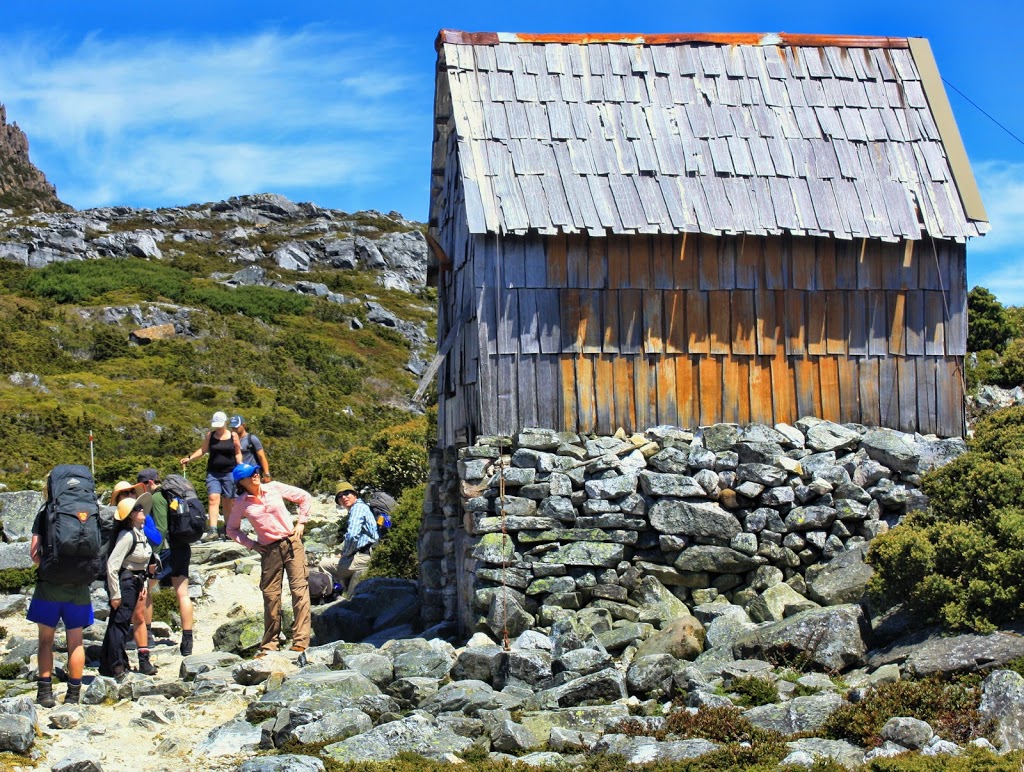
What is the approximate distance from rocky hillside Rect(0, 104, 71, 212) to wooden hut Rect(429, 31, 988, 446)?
72489 millimetres

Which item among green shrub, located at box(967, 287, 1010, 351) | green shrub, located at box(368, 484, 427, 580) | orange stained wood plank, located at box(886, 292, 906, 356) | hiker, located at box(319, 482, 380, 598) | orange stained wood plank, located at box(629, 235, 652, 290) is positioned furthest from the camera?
green shrub, located at box(967, 287, 1010, 351)

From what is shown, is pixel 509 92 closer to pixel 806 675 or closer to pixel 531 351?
pixel 531 351

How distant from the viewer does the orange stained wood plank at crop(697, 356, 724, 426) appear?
13312 mm

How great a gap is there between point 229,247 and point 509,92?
59.8 metres

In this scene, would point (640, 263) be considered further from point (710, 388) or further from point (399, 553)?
point (399, 553)

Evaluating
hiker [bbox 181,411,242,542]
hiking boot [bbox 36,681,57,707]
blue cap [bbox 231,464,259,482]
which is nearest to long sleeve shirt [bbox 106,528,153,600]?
blue cap [bbox 231,464,259,482]

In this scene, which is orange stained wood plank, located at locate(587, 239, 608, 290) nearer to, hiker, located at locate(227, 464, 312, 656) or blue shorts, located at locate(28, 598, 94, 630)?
hiker, located at locate(227, 464, 312, 656)

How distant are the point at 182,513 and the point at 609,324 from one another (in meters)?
5.07

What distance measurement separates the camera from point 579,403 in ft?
43.0

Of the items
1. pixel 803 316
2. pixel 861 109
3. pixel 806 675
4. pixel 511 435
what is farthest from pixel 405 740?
pixel 861 109

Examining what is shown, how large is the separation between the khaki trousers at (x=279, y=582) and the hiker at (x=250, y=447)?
122 centimetres

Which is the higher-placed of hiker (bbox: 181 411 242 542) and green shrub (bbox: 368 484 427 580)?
hiker (bbox: 181 411 242 542)

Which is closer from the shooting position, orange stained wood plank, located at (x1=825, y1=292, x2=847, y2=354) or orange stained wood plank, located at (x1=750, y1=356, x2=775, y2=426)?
orange stained wood plank, located at (x1=750, y1=356, x2=775, y2=426)

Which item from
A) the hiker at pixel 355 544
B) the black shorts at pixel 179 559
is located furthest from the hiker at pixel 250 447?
the hiker at pixel 355 544
